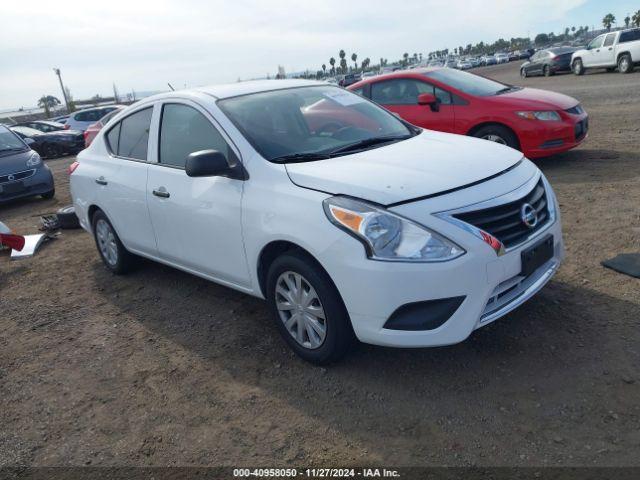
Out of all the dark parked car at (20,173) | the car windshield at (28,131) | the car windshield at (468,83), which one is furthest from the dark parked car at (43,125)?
the car windshield at (468,83)

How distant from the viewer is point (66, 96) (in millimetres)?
50750

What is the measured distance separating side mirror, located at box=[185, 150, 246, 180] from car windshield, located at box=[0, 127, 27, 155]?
8385 mm

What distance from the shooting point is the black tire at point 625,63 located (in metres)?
22.6

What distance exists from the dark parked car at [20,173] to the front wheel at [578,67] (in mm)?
23796

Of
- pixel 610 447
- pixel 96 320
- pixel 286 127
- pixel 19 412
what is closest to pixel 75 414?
pixel 19 412

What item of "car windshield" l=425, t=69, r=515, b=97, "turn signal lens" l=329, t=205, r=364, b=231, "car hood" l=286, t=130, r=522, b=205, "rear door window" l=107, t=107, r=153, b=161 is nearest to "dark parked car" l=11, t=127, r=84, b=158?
"car windshield" l=425, t=69, r=515, b=97

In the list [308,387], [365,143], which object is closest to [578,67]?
[365,143]

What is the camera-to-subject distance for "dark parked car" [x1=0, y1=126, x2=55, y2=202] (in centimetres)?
986

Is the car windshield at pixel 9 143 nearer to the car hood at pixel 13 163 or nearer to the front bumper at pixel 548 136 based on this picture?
the car hood at pixel 13 163

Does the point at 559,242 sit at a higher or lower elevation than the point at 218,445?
higher

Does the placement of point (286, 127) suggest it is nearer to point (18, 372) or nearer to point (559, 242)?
point (559, 242)

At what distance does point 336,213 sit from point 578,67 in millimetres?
26802

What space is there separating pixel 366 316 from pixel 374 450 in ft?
2.25

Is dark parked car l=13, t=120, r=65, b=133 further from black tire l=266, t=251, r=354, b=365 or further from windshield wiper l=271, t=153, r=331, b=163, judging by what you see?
black tire l=266, t=251, r=354, b=365
